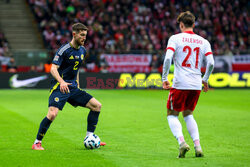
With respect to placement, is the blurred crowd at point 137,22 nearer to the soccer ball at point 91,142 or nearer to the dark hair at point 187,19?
the soccer ball at point 91,142

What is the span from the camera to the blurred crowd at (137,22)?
27.6m

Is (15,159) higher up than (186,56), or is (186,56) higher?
(186,56)

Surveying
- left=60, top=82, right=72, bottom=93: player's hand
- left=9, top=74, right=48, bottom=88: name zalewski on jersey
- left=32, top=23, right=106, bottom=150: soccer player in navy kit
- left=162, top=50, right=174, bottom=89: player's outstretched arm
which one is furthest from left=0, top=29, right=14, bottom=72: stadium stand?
left=162, top=50, right=174, bottom=89: player's outstretched arm

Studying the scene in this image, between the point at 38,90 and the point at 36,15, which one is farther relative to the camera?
the point at 36,15

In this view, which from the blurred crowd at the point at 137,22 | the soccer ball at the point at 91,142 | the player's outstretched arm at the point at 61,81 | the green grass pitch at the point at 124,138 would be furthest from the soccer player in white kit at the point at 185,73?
the blurred crowd at the point at 137,22

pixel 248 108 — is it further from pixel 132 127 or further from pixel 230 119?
pixel 132 127

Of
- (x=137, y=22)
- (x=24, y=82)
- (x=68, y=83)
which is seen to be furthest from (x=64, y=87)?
(x=137, y=22)

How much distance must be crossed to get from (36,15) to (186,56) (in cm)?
2364

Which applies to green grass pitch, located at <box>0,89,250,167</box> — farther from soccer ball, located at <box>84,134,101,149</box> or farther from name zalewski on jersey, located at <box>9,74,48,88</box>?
name zalewski on jersey, located at <box>9,74,48,88</box>

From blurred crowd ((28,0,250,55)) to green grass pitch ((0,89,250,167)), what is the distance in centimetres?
1191

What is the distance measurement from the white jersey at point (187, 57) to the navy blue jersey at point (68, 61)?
1.82 m

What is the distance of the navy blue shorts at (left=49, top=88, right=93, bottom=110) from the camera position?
25.2 feet

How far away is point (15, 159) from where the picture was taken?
6.81 meters

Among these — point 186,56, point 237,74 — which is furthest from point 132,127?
point 237,74
